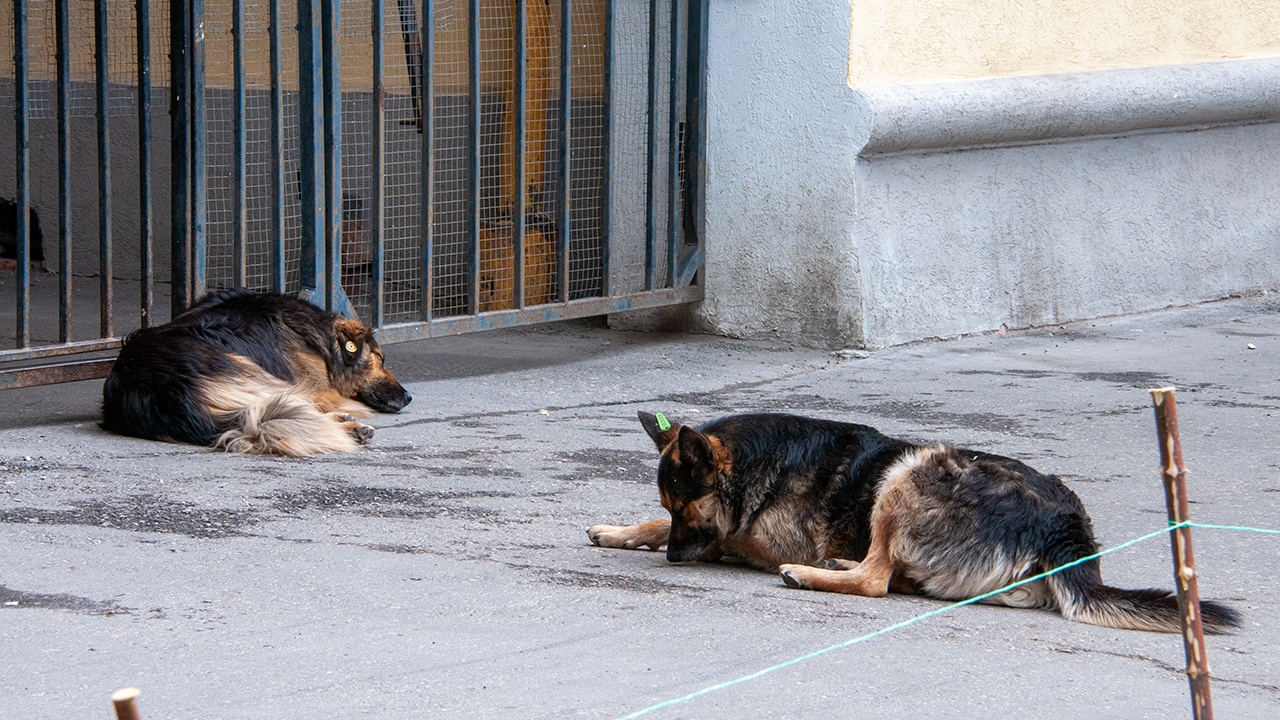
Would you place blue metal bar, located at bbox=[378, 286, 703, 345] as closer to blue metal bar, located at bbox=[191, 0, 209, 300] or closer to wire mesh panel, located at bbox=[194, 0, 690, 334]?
wire mesh panel, located at bbox=[194, 0, 690, 334]

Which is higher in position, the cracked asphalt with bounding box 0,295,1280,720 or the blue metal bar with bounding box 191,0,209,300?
the blue metal bar with bounding box 191,0,209,300

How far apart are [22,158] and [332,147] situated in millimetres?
1583

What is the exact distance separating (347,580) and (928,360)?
5.38 m

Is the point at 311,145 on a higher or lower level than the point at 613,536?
higher

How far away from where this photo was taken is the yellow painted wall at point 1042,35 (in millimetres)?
9406

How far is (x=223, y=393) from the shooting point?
270 inches

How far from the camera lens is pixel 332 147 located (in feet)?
26.6

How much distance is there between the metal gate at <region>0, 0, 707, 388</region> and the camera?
7617mm

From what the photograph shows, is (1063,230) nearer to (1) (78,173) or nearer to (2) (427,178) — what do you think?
(2) (427,178)

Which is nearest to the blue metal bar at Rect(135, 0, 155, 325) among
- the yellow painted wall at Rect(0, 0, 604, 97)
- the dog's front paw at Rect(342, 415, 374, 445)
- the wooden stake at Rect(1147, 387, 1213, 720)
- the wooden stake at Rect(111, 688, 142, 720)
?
the dog's front paw at Rect(342, 415, 374, 445)

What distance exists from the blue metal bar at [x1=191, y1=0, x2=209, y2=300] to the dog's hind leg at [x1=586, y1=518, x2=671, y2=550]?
347 cm

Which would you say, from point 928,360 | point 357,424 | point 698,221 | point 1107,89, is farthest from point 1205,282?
point 357,424

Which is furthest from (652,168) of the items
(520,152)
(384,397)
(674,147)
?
(384,397)

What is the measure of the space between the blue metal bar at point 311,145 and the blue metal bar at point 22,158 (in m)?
1.38
